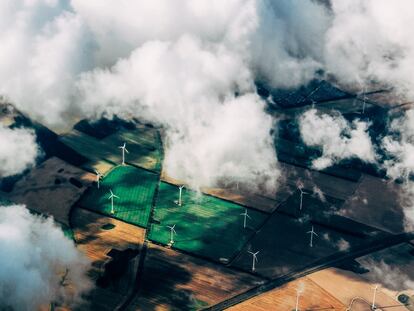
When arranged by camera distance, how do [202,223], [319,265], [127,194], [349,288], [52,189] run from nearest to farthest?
[349,288]
[319,265]
[202,223]
[52,189]
[127,194]

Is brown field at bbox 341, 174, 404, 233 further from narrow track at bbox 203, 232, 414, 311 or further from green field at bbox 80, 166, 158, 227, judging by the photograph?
green field at bbox 80, 166, 158, 227

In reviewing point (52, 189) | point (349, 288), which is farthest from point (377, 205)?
point (52, 189)

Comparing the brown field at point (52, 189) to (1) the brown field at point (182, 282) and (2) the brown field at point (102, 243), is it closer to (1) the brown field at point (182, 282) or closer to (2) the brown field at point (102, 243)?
(2) the brown field at point (102, 243)

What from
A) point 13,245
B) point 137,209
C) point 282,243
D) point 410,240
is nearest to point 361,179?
point 410,240

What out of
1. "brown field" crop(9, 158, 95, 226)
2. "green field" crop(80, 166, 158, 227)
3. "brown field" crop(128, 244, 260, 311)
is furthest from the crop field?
"brown field" crop(9, 158, 95, 226)

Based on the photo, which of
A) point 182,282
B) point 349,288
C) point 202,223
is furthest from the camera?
point 202,223

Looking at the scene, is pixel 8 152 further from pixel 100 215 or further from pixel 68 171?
pixel 100 215

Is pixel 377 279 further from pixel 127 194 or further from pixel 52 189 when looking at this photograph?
pixel 52 189
